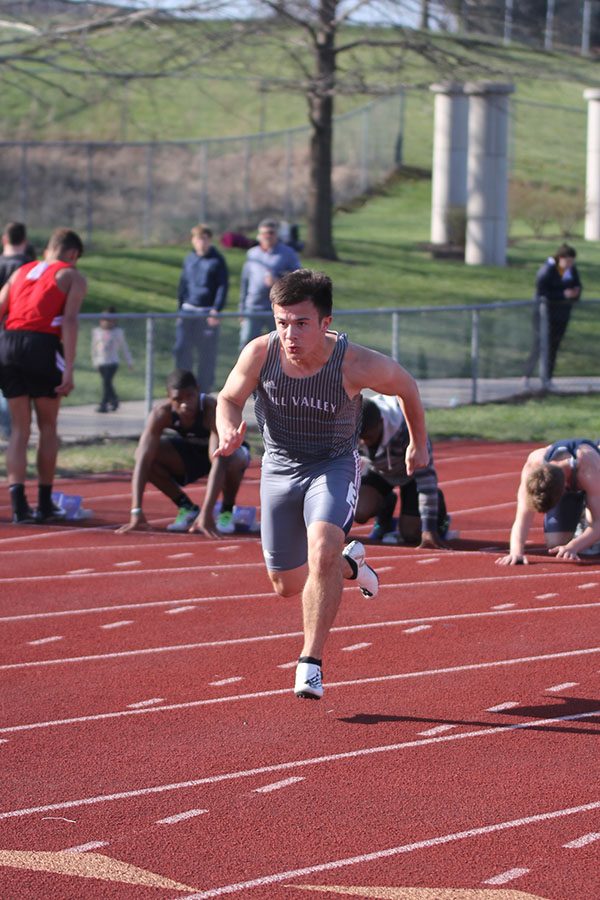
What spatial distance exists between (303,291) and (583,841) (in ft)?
8.66

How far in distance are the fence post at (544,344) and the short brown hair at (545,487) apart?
34.3ft

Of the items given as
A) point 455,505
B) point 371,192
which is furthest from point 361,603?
point 371,192

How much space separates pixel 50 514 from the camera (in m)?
11.2

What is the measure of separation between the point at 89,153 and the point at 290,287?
24.9 metres

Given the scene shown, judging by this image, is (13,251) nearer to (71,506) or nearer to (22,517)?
(71,506)

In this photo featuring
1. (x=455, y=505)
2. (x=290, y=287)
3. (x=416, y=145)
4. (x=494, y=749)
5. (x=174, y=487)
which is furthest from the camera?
(x=416, y=145)

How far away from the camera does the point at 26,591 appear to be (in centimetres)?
882

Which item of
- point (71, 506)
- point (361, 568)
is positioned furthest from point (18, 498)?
point (361, 568)

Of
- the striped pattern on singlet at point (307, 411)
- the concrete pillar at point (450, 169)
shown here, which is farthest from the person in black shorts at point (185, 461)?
the concrete pillar at point (450, 169)

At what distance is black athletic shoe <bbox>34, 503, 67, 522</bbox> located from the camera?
1116 cm

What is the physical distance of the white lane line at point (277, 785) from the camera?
17.4 feet

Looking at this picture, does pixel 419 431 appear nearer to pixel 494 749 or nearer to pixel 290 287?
pixel 290 287

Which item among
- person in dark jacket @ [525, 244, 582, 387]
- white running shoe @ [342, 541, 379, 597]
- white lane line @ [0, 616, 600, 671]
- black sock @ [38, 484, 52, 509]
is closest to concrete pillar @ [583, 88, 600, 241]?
person in dark jacket @ [525, 244, 582, 387]

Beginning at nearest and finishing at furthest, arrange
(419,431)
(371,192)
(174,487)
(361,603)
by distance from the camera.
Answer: (419,431) < (361,603) < (174,487) < (371,192)
